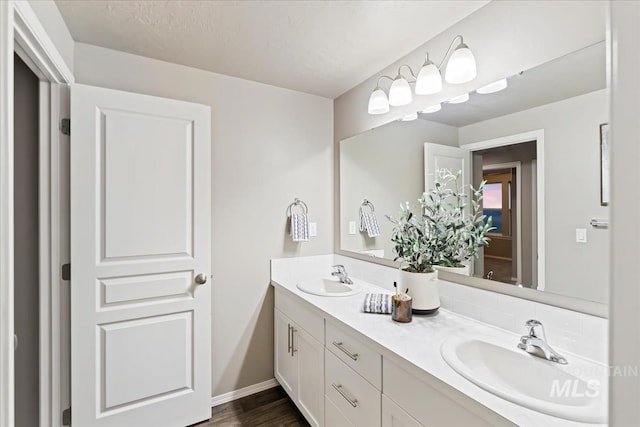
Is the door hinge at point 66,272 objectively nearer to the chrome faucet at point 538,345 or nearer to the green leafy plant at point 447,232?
the green leafy plant at point 447,232

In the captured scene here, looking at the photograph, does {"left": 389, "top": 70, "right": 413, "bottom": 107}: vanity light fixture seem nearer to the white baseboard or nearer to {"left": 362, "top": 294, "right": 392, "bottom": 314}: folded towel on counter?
{"left": 362, "top": 294, "right": 392, "bottom": 314}: folded towel on counter

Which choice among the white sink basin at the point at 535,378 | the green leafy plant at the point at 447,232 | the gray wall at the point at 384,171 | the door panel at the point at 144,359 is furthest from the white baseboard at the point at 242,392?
the white sink basin at the point at 535,378

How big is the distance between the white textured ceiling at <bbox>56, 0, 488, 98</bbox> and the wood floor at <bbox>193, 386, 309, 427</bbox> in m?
2.26

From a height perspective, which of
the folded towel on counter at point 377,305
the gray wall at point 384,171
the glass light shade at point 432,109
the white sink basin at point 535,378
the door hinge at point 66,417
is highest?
the glass light shade at point 432,109

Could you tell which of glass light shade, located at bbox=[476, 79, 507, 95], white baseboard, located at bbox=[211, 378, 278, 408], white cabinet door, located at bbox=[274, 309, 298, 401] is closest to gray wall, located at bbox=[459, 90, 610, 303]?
glass light shade, located at bbox=[476, 79, 507, 95]

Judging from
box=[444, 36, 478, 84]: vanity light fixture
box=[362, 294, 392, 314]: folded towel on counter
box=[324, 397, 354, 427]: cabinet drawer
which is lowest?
box=[324, 397, 354, 427]: cabinet drawer

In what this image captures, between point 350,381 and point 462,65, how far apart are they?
154cm

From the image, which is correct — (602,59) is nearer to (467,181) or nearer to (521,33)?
(521,33)

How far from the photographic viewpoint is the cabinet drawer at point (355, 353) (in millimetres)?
1248

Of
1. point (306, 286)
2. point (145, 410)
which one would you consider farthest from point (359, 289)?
point (145, 410)

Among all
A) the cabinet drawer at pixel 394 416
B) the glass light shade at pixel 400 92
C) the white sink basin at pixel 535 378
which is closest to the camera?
the white sink basin at pixel 535 378

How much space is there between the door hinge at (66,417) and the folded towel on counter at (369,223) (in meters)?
2.01

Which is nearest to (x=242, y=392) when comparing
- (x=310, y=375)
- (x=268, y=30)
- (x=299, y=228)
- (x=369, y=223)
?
(x=310, y=375)

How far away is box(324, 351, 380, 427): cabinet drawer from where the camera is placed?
4.15 feet
